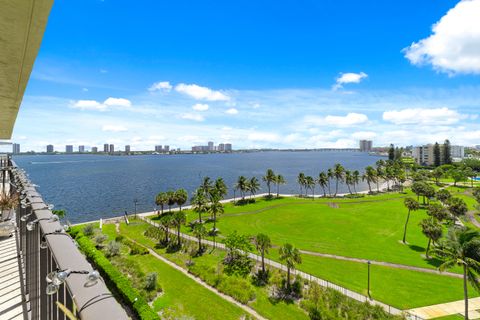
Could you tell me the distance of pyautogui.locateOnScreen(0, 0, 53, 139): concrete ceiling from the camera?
3758 mm

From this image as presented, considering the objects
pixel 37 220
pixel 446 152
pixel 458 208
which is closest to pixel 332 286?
pixel 37 220

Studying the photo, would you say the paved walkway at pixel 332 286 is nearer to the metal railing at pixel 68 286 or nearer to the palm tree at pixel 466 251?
the palm tree at pixel 466 251

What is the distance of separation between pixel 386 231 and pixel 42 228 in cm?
5493

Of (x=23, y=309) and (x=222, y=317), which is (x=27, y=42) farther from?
(x=222, y=317)

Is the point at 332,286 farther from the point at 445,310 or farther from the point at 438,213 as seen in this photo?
the point at 438,213

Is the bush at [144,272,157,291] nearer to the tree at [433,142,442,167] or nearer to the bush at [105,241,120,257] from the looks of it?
the bush at [105,241,120,257]

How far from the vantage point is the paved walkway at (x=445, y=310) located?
24.6 meters

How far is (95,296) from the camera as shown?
6.08ft

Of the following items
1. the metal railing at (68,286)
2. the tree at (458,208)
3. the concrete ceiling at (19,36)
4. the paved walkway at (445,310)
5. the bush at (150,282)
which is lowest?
the paved walkway at (445,310)

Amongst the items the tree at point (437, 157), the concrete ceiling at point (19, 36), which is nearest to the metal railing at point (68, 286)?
the concrete ceiling at point (19, 36)

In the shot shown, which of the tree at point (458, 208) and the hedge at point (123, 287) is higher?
the tree at point (458, 208)

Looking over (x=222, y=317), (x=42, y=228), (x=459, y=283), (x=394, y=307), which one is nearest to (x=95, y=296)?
(x=42, y=228)

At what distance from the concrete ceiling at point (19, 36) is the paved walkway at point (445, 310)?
33.3 m

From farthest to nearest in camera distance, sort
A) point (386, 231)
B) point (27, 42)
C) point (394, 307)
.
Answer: point (386, 231)
point (394, 307)
point (27, 42)
